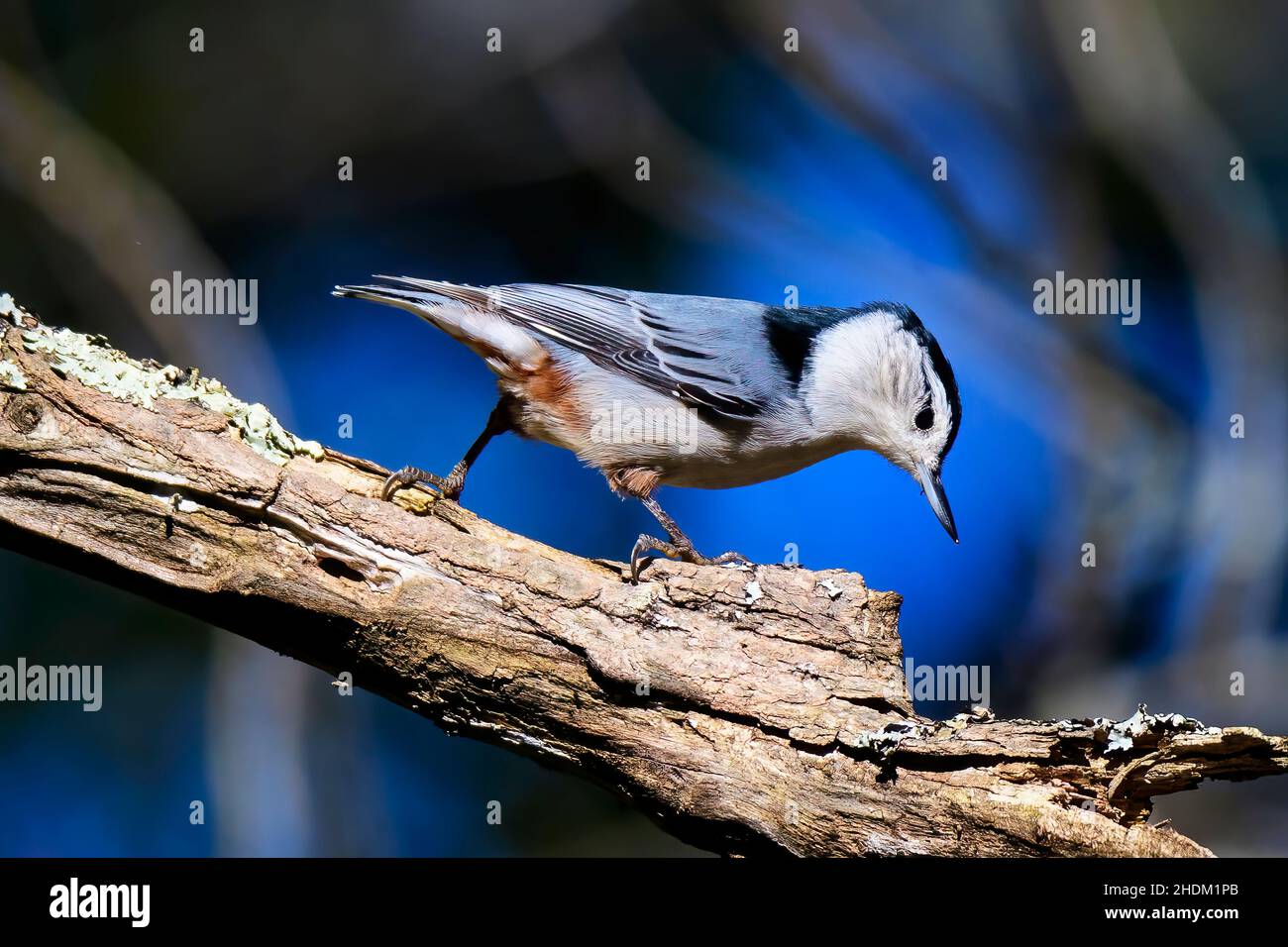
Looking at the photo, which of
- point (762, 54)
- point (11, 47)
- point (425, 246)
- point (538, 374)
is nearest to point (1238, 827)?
point (538, 374)

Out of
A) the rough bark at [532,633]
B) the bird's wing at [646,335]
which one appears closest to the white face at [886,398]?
the bird's wing at [646,335]

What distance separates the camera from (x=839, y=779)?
5.74ft

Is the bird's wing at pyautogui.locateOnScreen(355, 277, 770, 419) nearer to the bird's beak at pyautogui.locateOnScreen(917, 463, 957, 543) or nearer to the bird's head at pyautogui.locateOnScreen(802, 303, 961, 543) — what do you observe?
the bird's head at pyautogui.locateOnScreen(802, 303, 961, 543)

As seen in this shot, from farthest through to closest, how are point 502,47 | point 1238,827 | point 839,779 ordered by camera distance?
1. point 502,47
2. point 1238,827
3. point 839,779

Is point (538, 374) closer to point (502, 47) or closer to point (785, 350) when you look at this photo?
point (785, 350)

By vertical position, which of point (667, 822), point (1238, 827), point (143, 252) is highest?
point (143, 252)

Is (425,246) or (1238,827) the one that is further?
(425,246)

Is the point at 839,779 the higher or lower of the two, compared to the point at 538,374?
lower

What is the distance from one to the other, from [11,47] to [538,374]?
2.48m

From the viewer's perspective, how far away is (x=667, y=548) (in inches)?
85.4

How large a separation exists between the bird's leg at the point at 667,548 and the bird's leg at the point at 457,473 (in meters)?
0.37

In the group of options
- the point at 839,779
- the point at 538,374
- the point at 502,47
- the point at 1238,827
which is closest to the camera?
the point at 839,779

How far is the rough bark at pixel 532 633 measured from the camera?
171 cm

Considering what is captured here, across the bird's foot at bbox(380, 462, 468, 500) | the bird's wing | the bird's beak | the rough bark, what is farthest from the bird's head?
the bird's foot at bbox(380, 462, 468, 500)
